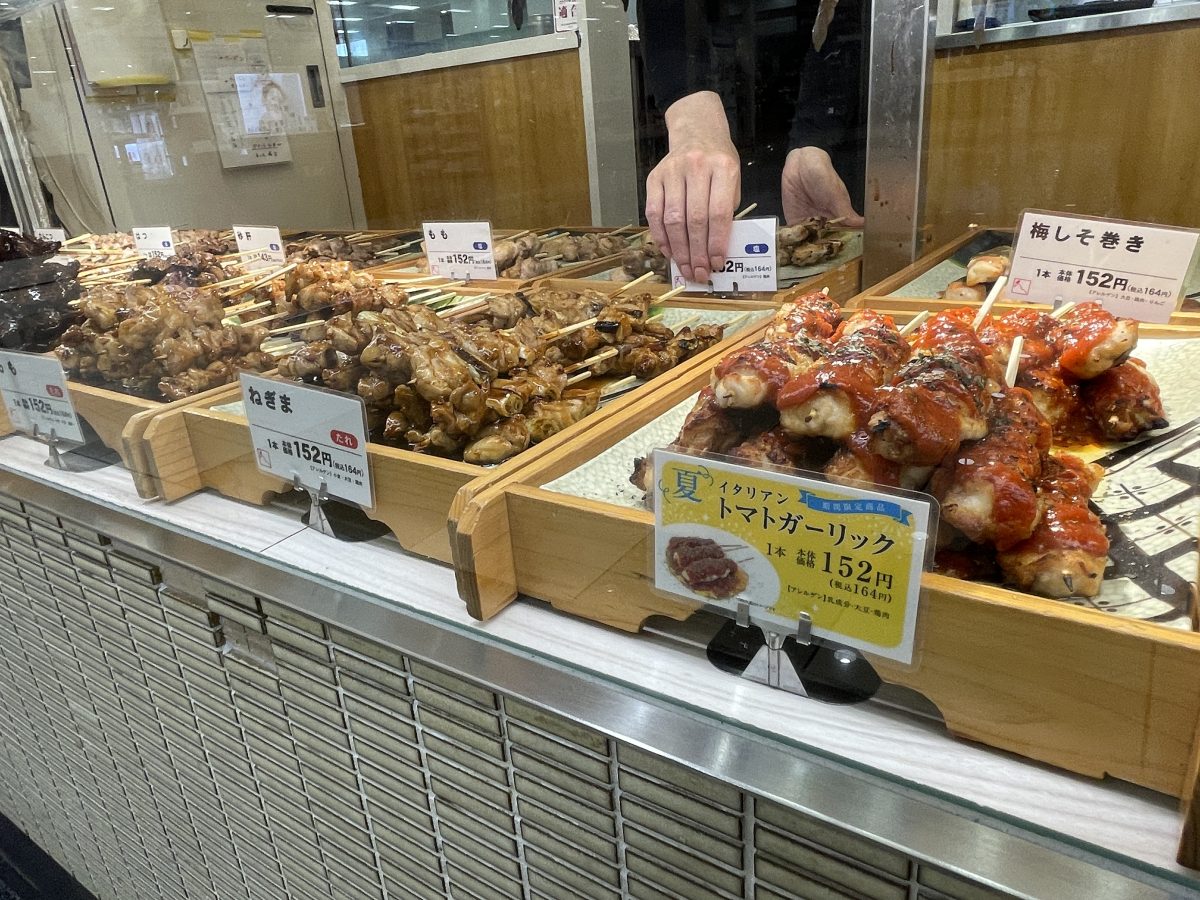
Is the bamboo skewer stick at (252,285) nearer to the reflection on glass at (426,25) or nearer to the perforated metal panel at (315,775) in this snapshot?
the reflection on glass at (426,25)

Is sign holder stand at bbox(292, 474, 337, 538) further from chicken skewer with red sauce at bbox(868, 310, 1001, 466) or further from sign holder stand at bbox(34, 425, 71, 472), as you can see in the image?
chicken skewer with red sauce at bbox(868, 310, 1001, 466)

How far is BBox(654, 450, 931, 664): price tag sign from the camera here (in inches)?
38.3

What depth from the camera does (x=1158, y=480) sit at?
1415 millimetres

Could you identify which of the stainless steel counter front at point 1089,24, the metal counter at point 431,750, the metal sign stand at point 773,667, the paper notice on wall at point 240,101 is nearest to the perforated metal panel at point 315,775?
the metal counter at point 431,750

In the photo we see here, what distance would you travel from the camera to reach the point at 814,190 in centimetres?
313

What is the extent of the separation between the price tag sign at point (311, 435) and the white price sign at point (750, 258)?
1424mm

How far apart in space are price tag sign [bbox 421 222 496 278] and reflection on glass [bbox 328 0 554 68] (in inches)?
26.4

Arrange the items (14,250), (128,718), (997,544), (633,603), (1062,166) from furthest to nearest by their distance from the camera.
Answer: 1. (14,250)
2. (1062,166)
3. (128,718)
4. (633,603)
5. (997,544)

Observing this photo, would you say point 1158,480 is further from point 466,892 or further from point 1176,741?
point 466,892

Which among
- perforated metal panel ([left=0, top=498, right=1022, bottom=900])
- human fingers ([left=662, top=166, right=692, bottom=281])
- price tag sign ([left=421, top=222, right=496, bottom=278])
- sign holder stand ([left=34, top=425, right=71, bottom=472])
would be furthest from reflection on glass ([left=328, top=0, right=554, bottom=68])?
perforated metal panel ([left=0, top=498, right=1022, bottom=900])

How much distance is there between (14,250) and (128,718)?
2.07 meters

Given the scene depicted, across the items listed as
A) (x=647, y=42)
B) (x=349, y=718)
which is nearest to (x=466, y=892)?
(x=349, y=718)

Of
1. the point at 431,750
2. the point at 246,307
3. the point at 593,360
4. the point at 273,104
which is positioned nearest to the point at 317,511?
the point at 431,750

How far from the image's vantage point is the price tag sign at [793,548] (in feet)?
3.19
